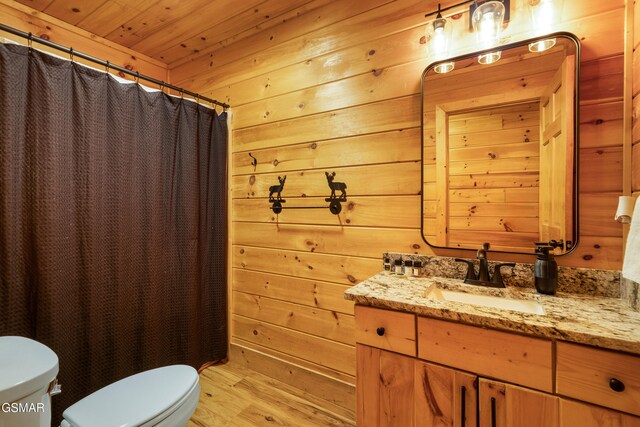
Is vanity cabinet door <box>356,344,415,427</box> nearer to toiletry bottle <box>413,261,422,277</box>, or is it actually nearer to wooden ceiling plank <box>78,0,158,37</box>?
toiletry bottle <box>413,261,422,277</box>

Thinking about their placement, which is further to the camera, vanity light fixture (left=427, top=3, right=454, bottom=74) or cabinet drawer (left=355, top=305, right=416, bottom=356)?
vanity light fixture (left=427, top=3, right=454, bottom=74)

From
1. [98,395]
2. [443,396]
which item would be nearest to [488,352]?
[443,396]

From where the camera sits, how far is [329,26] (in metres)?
1.83

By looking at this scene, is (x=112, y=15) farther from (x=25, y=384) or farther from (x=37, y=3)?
(x=25, y=384)

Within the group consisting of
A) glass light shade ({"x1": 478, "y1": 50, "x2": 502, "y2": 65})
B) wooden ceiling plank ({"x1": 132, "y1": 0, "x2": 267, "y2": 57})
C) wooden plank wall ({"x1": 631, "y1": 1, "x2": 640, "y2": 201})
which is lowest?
wooden plank wall ({"x1": 631, "y1": 1, "x2": 640, "y2": 201})

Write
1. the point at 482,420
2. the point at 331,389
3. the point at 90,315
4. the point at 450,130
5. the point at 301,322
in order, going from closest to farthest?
the point at 482,420, the point at 450,130, the point at 90,315, the point at 331,389, the point at 301,322

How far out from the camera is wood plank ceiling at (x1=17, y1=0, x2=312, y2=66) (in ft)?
6.19

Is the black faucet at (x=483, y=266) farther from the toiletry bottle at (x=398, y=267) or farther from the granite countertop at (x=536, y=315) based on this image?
the toiletry bottle at (x=398, y=267)

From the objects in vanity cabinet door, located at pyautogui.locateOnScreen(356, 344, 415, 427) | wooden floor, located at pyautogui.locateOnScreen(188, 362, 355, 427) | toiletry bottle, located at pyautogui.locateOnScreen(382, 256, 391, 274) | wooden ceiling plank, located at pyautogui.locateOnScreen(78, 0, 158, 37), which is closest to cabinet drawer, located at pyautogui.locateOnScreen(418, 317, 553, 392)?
vanity cabinet door, located at pyautogui.locateOnScreen(356, 344, 415, 427)

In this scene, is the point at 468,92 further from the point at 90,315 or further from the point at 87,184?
the point at 90,315

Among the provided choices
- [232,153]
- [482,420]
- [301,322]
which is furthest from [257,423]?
[232,153]

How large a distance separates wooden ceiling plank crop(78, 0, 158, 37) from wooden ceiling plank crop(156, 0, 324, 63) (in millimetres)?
367

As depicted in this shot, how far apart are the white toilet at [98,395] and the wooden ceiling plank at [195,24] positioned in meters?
2.05

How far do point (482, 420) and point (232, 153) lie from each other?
2.17 meters
